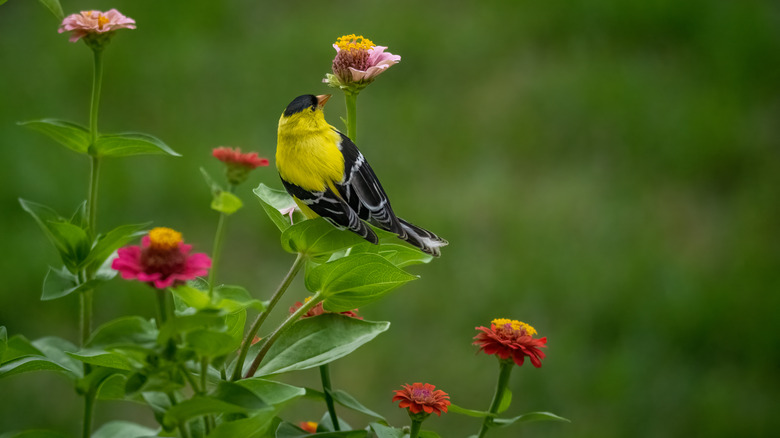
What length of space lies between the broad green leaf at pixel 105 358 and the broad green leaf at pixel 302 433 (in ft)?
0.52

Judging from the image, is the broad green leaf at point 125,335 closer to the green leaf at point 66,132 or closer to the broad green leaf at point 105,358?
the broad green leaf at point 105,358

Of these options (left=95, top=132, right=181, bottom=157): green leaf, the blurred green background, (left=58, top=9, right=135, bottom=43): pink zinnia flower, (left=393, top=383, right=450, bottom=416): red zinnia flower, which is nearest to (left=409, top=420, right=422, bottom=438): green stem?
(left=393, top=383, right=450, bottom=416): red zinnia flower

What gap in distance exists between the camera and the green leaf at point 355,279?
0.65 meters

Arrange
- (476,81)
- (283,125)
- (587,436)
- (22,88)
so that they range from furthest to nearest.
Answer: (476,81) < (22,88) < (587,436) < (283,125)

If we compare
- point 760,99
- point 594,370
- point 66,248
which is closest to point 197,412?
point 66,248

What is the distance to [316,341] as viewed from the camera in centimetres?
66

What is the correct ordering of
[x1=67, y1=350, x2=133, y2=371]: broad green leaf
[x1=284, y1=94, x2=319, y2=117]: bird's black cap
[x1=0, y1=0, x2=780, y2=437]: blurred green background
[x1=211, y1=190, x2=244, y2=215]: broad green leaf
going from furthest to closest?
[x1=0, y1=0, x2=780, y2=437]: blurred green background
[x1=284, y1=94, x2=319, y2=117]: bird's black cap
[x1=67, y1=350, x2=133, y2=371]: broad green leaf
[x1=211, y1=190, x2=244, y2=215]: broad green leaf

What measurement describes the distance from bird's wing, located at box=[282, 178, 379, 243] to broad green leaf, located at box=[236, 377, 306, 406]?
0.54 feet

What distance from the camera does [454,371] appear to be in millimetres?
1747

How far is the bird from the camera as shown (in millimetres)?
748

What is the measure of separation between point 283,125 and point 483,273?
1.24 meters

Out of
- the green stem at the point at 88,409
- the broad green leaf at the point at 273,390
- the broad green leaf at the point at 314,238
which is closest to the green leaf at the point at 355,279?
the broad green leaf at the point at 314,238

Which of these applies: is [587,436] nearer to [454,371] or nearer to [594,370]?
[594,370]

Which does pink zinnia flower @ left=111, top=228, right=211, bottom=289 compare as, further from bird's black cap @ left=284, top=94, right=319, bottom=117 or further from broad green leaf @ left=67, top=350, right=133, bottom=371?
bird's black cap @ left=284, top=94, right=319, bottom=117
